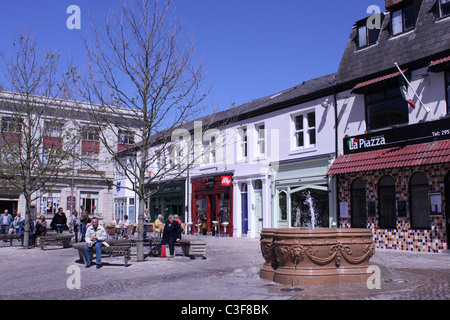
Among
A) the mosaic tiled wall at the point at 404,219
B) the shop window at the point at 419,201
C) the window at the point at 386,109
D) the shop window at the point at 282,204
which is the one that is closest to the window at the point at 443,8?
the window at the point at 386,109

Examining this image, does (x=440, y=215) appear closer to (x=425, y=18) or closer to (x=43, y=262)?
(x=425, y=18)

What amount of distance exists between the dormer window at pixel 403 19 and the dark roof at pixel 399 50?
26cm

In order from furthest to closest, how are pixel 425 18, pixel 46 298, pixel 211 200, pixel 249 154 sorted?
pixel 211 200 → pixel 249 154 → pixel 425 18 → pixel 46 298

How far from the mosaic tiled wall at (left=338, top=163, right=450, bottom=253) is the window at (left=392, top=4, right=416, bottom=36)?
19.4ft

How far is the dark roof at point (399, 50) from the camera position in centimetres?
1739

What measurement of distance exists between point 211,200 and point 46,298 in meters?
21.9

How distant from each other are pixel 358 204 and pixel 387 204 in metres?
1.50

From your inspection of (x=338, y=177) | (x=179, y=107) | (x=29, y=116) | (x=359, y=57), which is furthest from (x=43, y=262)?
(x=359, y=57)

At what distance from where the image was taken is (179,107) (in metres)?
16.0

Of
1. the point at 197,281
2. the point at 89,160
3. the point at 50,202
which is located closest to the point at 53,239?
the point at 89,160

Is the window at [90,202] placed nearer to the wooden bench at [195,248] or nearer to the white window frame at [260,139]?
the white window frame at [260,139]

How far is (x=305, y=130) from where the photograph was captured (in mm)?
23125

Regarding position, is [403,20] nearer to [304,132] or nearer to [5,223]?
[304,132]
